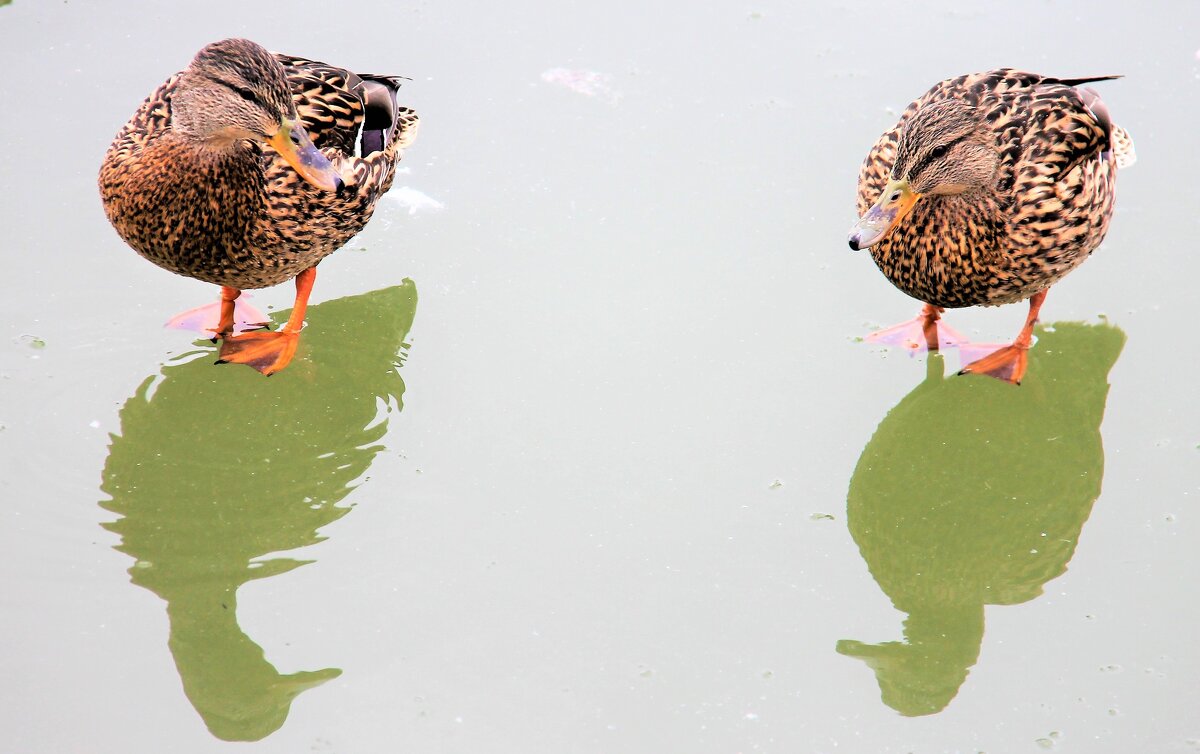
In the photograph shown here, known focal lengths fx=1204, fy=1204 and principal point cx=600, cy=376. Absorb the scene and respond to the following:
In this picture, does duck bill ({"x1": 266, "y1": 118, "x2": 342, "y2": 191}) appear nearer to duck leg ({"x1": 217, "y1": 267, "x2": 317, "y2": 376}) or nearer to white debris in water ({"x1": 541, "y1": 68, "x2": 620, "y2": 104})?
duck leg ({"x1": 217, "y1": 267, "x2": 317, "y2": 376})

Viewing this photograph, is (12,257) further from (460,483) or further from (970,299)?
(970,299)

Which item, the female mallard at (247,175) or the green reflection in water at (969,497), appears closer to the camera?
the green reflection in water at (969,497)

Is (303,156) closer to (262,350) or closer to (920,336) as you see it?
(262,350)

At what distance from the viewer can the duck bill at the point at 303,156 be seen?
135 inches

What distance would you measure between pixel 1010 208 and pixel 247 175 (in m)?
2.30

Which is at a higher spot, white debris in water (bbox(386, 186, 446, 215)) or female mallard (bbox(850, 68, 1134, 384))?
female mallard (bbox(850, 68, 1134, 384))

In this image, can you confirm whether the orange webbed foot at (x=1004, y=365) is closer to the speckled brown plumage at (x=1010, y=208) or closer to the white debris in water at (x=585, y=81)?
the speckled brown plumage at (x=1010, y=208)

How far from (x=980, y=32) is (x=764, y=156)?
1.41 meters

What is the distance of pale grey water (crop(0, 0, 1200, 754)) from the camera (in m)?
2.99

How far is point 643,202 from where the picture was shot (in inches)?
180

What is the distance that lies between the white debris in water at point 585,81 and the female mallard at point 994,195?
1.57 m

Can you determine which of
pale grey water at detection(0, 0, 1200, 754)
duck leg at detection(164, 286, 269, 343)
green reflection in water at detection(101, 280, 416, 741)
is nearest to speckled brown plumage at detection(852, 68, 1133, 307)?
pale grey water at detection(0, 0, 1200, 754)

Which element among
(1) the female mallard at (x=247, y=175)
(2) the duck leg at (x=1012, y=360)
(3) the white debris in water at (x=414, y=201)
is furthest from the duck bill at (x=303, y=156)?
(2) the duck leg at (x=1012, y=360)

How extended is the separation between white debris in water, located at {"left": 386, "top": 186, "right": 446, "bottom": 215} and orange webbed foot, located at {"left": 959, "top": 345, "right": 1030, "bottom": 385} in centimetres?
199
